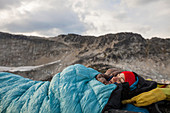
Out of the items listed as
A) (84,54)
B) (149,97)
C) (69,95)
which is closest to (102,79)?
(69,95)

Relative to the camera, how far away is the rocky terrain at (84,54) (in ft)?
33.7

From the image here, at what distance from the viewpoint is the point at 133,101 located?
1.54 m

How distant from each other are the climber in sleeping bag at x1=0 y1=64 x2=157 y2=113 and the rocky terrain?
5.69 metres

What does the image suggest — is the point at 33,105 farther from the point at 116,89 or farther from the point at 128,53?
the point at 128,53

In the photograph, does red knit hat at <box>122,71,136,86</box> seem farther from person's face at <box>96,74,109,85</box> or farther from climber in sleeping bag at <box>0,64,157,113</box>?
person's face at <box>96,74,109,85</box>

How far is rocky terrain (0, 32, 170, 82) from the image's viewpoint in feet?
33.7

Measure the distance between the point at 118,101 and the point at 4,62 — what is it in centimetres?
1699

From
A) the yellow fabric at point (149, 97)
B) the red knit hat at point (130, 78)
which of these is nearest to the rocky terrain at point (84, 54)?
the red knit hat at point (130, 78)

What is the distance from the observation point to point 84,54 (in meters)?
13.4

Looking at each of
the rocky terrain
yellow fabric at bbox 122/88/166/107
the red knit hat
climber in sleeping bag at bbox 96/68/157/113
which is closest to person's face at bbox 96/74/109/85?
climber in sleeping bag at bbox 96/68/157/113

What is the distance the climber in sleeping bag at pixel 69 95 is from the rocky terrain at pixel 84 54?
5.69 m

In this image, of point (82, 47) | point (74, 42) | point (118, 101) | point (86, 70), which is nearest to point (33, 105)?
point (86, 70)

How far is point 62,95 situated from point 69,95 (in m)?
0.10

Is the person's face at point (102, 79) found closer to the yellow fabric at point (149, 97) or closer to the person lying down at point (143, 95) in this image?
the person lying down at point (143, 95)
